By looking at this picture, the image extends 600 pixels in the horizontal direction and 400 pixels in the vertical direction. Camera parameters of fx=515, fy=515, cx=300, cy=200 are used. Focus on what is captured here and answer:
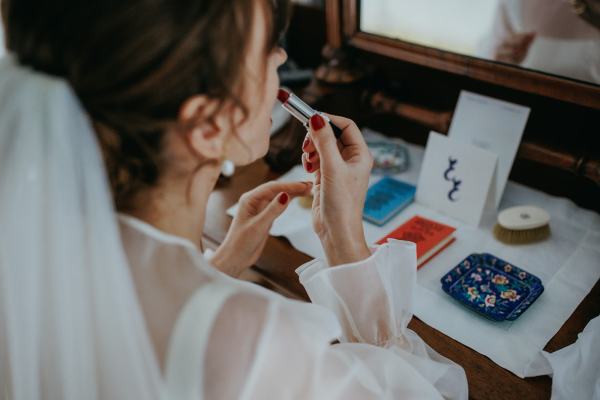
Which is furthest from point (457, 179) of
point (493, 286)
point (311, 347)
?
point (311, 347)

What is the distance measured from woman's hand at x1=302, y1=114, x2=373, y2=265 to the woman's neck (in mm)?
148

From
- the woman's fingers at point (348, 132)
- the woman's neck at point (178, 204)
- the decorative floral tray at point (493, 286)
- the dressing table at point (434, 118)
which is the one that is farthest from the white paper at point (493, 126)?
the woman's neck at point (178, 204)

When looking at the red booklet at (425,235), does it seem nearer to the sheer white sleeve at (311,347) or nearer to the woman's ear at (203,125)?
the sheer white sleeve at (311,347)

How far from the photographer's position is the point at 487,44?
85cm

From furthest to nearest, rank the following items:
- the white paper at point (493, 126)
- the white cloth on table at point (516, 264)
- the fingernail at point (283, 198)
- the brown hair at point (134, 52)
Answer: the white paper at point (493, 126)
the fingernail at point (283, 198)
the white cloth on table at point (516, 264)
the brown hair at point (134, 52)

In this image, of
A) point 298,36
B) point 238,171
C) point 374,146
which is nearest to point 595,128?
point 374,146

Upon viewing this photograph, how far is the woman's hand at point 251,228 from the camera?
77 cm

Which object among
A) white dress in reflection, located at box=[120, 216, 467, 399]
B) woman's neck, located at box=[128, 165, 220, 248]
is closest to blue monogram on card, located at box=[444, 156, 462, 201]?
white dress in reflection, located at box=[120, 216, 467, 399]

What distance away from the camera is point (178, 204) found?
568mm

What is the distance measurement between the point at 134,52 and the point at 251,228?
1.29ft

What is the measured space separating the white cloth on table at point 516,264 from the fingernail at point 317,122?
25 cm

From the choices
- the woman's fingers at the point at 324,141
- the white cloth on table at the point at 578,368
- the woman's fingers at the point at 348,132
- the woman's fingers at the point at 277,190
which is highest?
the woman's fingers at the point at 324,141

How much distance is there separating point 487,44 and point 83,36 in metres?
0.66

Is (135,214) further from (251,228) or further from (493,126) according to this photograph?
(493,126)
